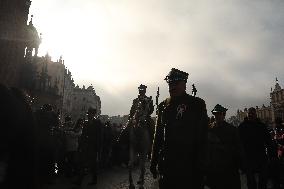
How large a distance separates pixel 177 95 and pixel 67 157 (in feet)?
32.8

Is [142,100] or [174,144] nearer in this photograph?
[174,144]

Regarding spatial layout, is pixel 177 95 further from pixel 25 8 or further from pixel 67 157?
pixel 25 8

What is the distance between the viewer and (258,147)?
28.4ft

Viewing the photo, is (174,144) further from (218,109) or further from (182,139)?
(218,109)

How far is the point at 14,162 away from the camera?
2.23m

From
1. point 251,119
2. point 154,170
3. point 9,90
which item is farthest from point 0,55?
point 9,90

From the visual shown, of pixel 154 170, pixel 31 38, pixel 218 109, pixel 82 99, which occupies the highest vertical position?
pixel 82 99

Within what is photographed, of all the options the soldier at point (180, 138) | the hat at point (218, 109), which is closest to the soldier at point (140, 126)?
the hat at point (218, 109)

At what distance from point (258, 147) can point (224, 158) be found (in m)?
2.69

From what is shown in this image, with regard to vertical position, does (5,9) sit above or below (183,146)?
above

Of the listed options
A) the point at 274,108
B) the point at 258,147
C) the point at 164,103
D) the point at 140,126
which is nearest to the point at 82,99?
the point at 274,108

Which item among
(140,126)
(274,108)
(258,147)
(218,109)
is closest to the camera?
(218,109)

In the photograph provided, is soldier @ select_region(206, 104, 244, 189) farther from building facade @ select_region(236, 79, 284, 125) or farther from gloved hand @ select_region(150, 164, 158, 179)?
building facade @ select_region(236, 79, 284, 125)

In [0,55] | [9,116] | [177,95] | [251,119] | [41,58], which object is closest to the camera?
[9,116]
